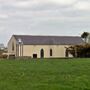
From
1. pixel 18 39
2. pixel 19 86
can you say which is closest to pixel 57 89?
pixel 19 86

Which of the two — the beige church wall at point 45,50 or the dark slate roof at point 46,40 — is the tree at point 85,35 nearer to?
the dark slate roof at point 46,40

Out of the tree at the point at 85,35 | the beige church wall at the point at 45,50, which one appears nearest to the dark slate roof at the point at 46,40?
the beige church wall at the point at 45,50

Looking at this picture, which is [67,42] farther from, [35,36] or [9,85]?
[9,85]

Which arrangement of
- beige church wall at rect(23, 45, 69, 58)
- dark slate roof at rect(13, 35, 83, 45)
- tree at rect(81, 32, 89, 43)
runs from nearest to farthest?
beige church wall at rect(23, 45, 69, 58), dark slate roof at rect(13, 35, 83, 45), tree at rect(81, 32, 89, 43)

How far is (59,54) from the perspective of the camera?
113 m

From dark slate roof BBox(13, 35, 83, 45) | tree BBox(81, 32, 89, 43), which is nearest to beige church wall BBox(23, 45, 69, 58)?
dark slate roof BBox(13, 35, 83, 45)

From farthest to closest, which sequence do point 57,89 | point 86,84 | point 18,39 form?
point 18,39
point 86,84
point 57,89

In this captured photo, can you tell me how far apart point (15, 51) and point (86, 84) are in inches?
3813

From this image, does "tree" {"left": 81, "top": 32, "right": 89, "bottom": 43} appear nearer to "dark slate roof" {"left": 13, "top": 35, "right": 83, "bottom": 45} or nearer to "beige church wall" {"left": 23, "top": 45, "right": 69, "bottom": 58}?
"dark slate roof" {"left": 13, "top": 35, "right": 83, "bottom": 45}

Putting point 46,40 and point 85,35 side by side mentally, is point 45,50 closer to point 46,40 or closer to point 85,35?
point 46,40

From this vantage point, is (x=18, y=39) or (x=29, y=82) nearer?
(x=29, y=82)

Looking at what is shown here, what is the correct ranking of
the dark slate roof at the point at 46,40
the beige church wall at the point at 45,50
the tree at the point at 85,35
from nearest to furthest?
the beige church wall at the point at 45,50 → the dark slate roof at the point at 46,40 → the tree at the point at 85,35

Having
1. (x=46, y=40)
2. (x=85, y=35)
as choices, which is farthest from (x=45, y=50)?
(x=85, y=35)

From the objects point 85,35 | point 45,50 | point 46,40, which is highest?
point 85,35
